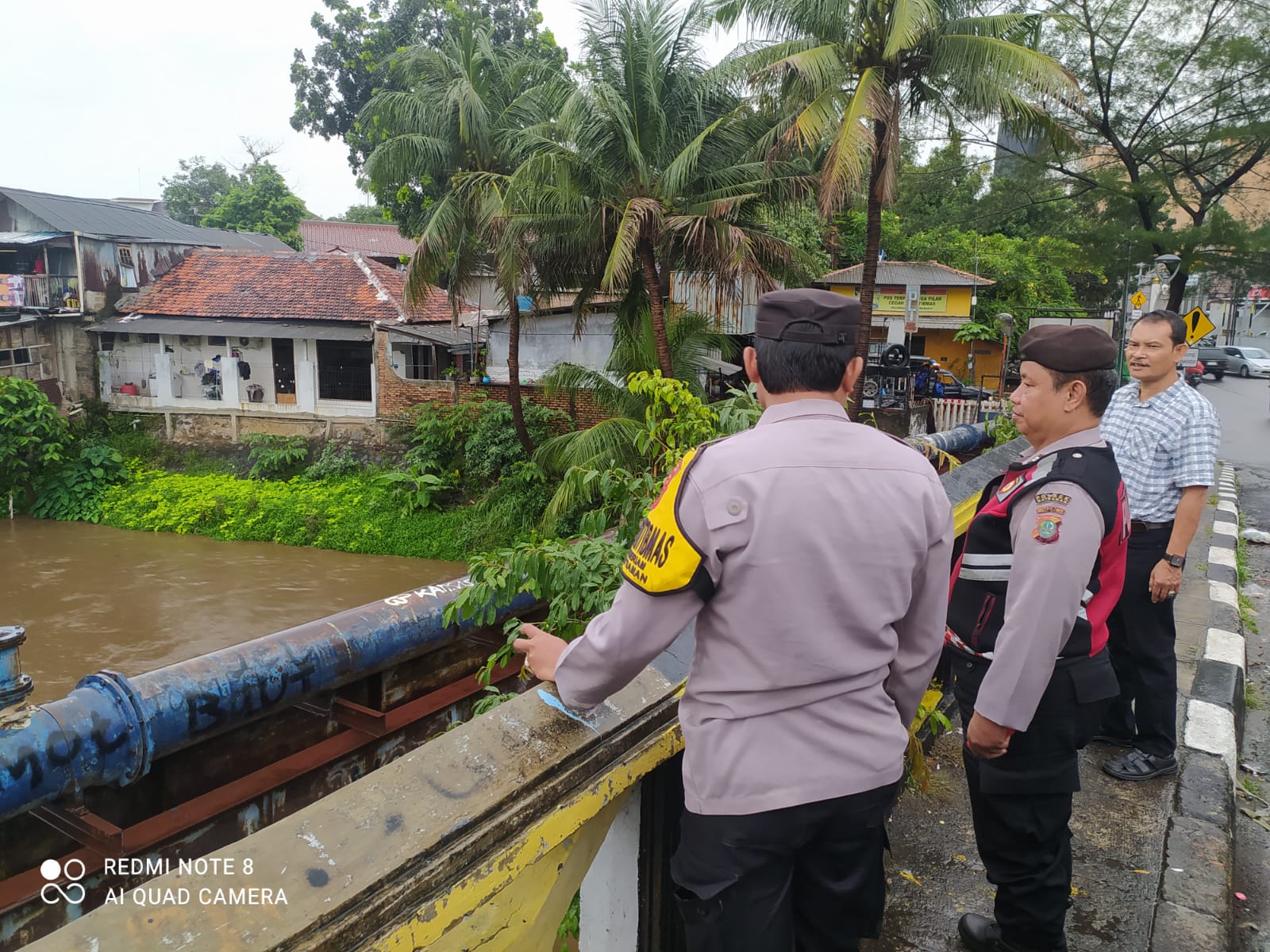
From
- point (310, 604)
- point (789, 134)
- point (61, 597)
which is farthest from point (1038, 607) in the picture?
point (61, 597)

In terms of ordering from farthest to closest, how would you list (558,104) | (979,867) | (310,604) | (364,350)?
(364,350), (310,604), (558,104), (979,867)

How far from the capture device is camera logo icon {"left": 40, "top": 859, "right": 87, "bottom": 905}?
2568 millimetres

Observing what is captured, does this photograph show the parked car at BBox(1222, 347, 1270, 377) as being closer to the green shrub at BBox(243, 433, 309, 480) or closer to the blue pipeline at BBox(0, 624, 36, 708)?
the green shrub at BBox(243, 433, 309, 480)

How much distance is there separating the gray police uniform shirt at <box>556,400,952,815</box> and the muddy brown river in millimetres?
13389

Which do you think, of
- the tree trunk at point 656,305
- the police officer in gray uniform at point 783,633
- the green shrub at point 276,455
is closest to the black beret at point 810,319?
the police officer in gray uniform at point 783,633

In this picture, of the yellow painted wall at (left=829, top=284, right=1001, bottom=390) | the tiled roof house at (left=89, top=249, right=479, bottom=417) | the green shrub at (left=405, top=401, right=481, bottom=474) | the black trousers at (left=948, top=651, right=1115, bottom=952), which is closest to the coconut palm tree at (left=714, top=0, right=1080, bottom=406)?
the green shrub at (left=405, top=401, right=481, bottom=474)

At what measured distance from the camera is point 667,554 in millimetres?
1355

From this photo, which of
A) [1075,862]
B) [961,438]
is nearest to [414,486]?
[961,438]

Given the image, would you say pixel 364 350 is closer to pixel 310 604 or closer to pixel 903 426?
pixel 310 604

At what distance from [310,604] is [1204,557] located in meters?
13.8

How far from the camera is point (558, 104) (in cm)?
1400

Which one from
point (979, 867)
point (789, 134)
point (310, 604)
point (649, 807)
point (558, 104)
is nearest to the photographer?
point (649, 807)

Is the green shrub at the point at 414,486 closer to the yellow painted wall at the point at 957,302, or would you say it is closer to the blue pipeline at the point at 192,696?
the yellow painted wall at the point at 957,302

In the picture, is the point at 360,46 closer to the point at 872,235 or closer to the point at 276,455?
the point at 276,455
